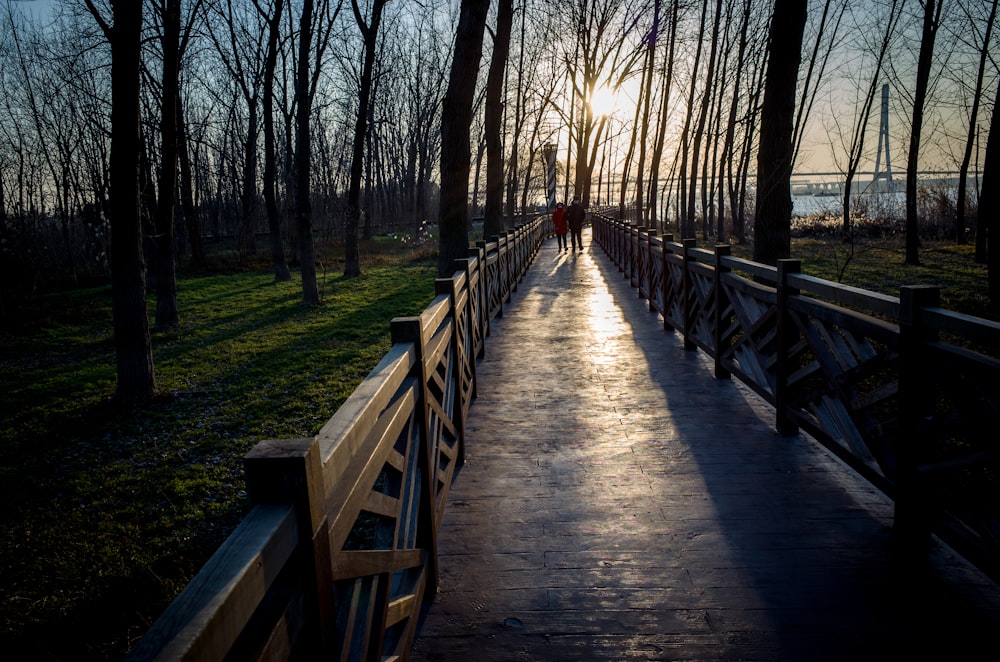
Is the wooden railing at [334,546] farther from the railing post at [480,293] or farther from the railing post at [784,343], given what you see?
the railing post at [480,293]

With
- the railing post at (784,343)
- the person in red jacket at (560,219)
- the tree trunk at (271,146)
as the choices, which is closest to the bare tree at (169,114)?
the tree trunk at (271,146)

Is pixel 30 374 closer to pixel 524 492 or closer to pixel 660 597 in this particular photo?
pixel 524 492

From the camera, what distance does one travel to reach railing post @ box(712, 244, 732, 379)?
A: 6.14m

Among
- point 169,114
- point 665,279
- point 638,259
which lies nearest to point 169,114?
point 169,114

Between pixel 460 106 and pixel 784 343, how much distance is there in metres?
7.03

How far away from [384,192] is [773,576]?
204ft

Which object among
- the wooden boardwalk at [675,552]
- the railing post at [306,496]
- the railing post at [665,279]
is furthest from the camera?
the railing post at [665,279]

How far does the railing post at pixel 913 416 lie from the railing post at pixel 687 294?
15.0 feet

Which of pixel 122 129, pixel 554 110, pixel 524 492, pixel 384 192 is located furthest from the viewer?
pixel 384 192


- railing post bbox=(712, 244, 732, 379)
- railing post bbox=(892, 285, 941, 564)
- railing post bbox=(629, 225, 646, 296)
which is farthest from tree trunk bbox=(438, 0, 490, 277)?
railing post bbox=(892, 285, 941, 564)

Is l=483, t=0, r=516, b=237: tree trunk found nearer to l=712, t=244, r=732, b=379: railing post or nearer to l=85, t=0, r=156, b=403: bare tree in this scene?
l=85, t=0, r=156, b=403: bare tree

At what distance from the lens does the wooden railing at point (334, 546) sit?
102 centimetres

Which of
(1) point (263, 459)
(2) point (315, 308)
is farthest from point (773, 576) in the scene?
(2) point (315, 308)

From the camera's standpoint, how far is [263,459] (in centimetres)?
128
